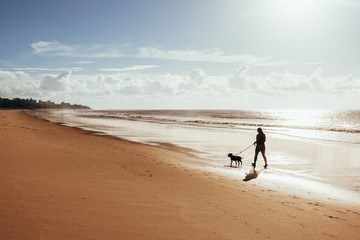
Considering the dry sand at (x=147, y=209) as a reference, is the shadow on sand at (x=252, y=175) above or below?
below

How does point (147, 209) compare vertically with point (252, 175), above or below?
above

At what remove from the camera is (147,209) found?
5.55 metres

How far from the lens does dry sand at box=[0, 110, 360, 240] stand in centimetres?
450

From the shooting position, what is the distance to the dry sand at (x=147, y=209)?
450cm

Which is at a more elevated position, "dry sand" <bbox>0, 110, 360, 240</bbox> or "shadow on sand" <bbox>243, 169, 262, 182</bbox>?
"dry sand" <bbox>0, 110, 360, 240</bbox>

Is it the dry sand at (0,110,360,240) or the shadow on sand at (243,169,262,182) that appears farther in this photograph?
the shadow on sand at (243,169,262,182)

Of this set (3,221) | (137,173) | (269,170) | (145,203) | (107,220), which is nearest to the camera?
(3,221)

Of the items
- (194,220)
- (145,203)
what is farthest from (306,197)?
(145,203)

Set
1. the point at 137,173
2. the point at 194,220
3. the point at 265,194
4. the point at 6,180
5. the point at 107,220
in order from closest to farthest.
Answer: the point at 107,220, the point at 194,220, the point at 6,180, the point at 265,194, the point at 137,173

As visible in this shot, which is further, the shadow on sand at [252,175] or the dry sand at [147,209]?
the shadow on sand at [252,175]

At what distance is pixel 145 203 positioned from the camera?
5930 millimetres

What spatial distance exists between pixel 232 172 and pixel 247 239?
720cm

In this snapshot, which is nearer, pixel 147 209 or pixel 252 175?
pixel 147 209

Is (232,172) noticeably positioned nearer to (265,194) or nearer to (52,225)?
(265,194)
